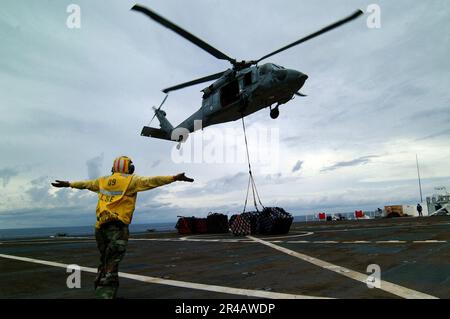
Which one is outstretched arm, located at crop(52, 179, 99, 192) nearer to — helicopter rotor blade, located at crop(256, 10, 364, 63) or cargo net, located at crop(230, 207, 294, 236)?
helicopter rotor blade, located at crop(256, 10, 364, 63)

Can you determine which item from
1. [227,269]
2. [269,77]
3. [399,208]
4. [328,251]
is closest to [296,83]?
[269,77]

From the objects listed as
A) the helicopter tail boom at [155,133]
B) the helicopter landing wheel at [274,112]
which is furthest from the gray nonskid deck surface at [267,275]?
the helicopter tail boom at [155,133]

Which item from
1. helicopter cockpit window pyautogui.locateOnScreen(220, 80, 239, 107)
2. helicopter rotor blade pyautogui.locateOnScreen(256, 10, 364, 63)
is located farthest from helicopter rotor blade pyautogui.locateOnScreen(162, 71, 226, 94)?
helicopter rotor blade pyautogui.locateOnScreen(256, 10, 364, 63)

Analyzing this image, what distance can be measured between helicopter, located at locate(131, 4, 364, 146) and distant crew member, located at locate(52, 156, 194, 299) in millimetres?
11020

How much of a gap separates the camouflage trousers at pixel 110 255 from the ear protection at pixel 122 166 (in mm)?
854

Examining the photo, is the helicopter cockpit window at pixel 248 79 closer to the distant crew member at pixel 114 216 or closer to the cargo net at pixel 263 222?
the cargo net at pixel 263 222

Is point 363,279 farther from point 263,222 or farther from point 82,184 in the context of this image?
point 263,222

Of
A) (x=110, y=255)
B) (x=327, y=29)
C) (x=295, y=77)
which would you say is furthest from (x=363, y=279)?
(x=295, y=77)

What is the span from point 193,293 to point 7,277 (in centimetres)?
519

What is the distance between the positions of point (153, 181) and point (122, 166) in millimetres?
657

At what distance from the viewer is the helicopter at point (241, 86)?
16.0 metres

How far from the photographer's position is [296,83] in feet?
55.3

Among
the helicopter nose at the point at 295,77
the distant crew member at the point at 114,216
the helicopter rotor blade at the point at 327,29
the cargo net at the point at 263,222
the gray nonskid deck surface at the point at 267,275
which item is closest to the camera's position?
the distant crew member at the point at 114,216
